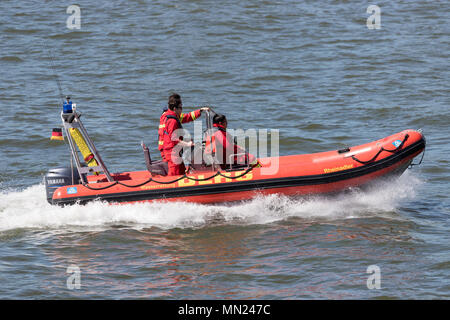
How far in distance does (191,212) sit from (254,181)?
2.90ft

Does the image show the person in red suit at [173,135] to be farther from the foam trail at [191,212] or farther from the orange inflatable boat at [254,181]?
the foam trail at [191,212]

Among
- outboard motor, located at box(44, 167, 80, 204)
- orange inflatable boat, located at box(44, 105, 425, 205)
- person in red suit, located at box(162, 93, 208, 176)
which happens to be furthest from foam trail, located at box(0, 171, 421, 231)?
person in red suit, located at box(162, 93, 208, 176)

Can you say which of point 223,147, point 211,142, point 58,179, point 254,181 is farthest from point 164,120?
point 58,179

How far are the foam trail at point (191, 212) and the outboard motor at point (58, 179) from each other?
223 millimetres

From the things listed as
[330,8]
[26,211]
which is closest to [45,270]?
[26,211]

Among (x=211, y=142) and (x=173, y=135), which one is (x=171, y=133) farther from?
(x=211, y=142)

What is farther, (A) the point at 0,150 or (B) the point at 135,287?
(A) the point at 0,150

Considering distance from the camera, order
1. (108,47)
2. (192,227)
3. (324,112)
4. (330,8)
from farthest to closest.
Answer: (330,8)
(108,47)
(324,112)
(192,227)

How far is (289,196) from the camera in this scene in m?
8.62

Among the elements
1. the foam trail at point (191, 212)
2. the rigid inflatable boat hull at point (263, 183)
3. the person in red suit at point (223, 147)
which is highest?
the person in red suit at point (223, 147)

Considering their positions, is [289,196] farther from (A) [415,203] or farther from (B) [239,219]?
(A) [415,203]

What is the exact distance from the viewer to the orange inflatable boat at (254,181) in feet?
28.0

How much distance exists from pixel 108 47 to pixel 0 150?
6.35 meters

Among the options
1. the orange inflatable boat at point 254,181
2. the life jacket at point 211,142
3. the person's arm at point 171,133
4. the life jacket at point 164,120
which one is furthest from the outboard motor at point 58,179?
the life jacket at point 211,142
